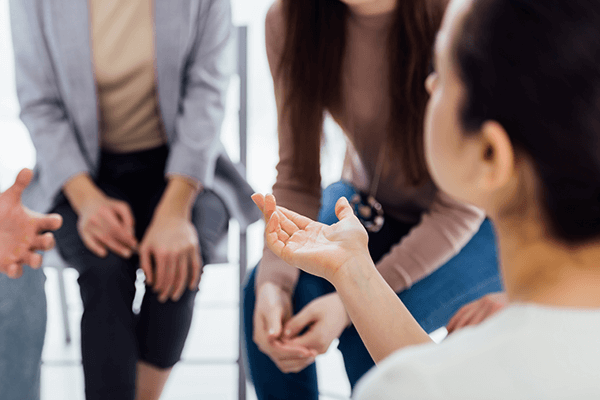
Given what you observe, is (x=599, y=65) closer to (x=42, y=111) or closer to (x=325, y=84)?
(x=325, y=84)

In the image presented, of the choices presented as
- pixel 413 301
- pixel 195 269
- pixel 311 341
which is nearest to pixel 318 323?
pixel 311 341

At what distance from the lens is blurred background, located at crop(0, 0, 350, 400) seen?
1.22 m

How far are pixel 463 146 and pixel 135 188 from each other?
735 mm

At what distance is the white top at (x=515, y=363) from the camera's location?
0.34 meters

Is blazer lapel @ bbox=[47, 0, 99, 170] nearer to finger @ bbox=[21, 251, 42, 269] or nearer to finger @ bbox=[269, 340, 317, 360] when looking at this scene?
finger @ bbox=[21, 251, 42, 269]

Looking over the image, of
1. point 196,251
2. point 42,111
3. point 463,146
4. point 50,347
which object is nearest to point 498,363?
point 463,146

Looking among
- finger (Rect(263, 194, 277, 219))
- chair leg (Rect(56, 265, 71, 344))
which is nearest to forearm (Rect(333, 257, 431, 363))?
finger (Rect(263, 194, 277, 219))

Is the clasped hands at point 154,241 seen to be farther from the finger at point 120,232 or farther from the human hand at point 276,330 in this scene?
the human hand at point 276,330

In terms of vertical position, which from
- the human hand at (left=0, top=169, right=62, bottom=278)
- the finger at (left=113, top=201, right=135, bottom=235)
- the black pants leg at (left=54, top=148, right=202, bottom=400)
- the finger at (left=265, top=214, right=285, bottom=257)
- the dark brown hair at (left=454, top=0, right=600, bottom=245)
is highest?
the dark brown hair at (left=454, top=0, right=600, bottom=245)

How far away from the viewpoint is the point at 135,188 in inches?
40.1

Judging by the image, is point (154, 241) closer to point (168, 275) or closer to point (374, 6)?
point (168, 275)

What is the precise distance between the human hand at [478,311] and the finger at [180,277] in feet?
1.40

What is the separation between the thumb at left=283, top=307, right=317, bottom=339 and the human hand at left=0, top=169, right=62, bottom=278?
361 millimetres

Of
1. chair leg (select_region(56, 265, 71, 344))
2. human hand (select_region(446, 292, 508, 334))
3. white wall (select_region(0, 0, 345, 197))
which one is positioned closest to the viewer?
human hand (select_region(446, 292, 508, 334))
